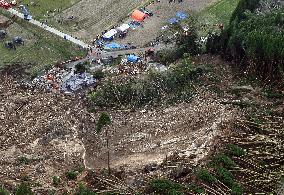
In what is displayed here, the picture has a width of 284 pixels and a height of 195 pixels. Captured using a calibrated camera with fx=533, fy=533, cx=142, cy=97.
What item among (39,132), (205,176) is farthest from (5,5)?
(205,176)

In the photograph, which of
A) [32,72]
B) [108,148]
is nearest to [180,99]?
[108,148]

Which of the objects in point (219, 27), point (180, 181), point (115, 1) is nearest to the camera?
point (180, 181)

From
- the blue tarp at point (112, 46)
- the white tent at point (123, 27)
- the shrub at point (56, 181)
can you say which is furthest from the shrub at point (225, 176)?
the white tent at point (123, 27)

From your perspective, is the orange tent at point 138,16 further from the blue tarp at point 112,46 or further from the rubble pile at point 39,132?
the rubble pile at point 39,132

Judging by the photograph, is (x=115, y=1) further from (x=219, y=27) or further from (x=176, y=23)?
(x=219, y=27)

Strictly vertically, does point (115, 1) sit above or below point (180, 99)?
above

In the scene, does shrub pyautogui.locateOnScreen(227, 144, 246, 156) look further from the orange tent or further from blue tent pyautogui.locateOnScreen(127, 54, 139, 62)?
the orange tent

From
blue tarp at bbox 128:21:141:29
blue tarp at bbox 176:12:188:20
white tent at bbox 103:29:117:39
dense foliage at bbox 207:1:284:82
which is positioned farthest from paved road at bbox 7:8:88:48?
dense foliage at bbox 207:1:284:82
